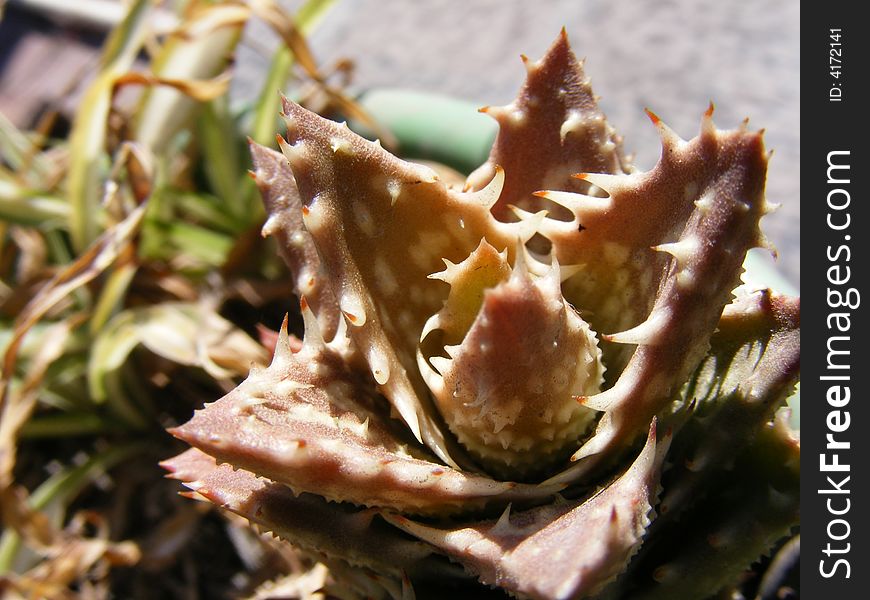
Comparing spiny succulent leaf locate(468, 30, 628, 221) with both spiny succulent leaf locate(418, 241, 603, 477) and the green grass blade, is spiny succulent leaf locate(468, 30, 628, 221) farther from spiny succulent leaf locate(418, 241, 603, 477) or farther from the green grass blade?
the green grass blade

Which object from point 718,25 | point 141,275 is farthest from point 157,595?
point 718,25

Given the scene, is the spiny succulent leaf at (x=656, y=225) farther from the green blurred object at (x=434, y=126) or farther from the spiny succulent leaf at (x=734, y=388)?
the green blurred object at (x=434, y=126)
